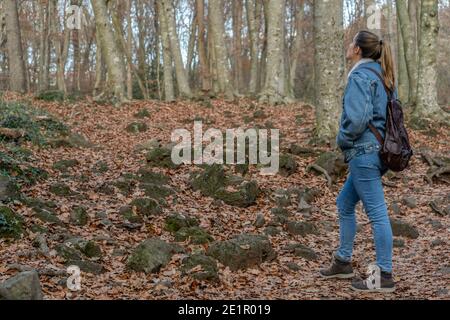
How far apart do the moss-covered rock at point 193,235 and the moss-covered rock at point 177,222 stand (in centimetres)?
19

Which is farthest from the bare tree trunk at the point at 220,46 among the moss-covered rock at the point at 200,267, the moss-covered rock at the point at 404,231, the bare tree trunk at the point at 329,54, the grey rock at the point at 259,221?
the moss-covered rock at the point at 200,267

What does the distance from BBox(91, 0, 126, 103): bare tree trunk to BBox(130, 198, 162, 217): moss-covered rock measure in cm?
1010

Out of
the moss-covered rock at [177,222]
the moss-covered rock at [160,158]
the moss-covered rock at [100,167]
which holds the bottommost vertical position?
the moss-covered rock at [177,222]

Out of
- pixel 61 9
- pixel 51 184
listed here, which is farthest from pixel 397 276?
pixel 61 9

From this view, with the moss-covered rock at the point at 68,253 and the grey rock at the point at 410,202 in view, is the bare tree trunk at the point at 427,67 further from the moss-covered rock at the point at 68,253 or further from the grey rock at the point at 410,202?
the moss-covered rock at the point at 68,253

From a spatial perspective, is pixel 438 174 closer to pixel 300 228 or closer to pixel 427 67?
pixel 300 228

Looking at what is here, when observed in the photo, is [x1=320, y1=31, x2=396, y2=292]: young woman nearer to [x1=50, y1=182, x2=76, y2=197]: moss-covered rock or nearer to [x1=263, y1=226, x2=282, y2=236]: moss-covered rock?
[x1=263, y1=226, x2=282, y2=236]: moss-covered rock

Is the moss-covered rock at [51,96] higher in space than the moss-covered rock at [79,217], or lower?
higher

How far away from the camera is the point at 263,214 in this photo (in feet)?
25.6

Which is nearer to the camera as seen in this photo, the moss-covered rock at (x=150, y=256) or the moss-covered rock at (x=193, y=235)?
the moss-covered rock at (x=150, y=256)

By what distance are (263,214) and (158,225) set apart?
1693 mm

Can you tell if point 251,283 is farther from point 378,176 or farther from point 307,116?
point 307,116

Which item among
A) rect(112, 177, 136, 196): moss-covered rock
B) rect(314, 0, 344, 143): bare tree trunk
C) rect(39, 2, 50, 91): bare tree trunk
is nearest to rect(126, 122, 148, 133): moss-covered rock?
rect(314, 0, 344, 143): bare tree trunk

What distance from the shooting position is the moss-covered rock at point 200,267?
16.5 ft
